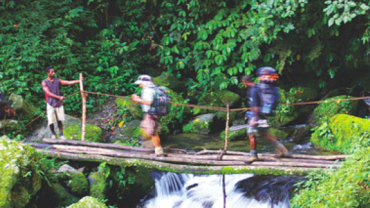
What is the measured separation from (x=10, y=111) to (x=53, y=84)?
2.87m

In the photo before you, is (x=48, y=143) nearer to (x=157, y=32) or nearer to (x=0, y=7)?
(x=0, y=7)

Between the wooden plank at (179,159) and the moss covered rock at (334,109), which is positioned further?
the moss covered rock at (334,109)

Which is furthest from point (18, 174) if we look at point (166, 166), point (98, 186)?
point (166, 166)

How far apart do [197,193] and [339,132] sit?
12.3 feet

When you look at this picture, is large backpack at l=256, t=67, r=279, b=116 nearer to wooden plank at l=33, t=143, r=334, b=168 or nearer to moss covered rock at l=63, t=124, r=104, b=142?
wooden plank at l=33, t=143, r=334, b=168

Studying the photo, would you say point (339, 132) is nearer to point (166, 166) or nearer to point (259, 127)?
point (259, 127)

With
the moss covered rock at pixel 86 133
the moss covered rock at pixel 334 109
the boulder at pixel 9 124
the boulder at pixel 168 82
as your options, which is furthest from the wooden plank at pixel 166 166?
the boulder at pixel 168 82

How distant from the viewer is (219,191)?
707 cm

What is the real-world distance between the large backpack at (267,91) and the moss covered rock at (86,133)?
5.01 m

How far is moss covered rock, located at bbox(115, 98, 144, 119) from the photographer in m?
10.7

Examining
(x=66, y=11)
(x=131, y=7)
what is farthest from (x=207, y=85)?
(x=66, y=11)

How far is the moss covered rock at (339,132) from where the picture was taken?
777 centimetres

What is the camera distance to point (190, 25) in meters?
12.6

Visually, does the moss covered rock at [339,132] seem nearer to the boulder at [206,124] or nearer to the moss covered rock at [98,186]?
the boulder at [206,124]
